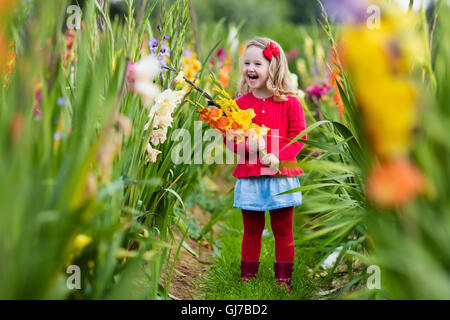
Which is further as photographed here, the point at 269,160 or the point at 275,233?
the point at 275,233

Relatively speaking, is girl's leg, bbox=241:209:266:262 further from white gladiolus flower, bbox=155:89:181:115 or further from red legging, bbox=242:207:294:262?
white gladiolus flower, bbox=155:89:181:115

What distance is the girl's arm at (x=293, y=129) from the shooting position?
2.25 meters

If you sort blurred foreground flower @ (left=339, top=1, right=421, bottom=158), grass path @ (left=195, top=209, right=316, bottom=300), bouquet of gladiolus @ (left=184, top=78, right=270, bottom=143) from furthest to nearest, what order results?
grass path @ (left=195, top=209, right=316, bottom=300) < bouquet of gladiolus @ (left=184, top=78, right=270, bottom=143) < blurred foreground flower @ (left=339, top=1, right=421, bottom=158)

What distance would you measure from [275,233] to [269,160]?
41 cm

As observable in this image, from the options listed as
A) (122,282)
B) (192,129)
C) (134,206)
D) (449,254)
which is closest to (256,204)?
(192,129)

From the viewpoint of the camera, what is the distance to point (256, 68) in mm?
2326

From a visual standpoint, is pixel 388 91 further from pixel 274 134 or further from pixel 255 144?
pixel 274 134

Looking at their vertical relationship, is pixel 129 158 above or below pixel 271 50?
below

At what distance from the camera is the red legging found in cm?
230

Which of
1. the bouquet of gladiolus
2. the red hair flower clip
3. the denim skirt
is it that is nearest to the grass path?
the denim skirt

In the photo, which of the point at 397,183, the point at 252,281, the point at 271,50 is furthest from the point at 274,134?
the point at 397,183

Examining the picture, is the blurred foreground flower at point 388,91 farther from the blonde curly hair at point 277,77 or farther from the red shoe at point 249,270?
the red shoe at point 249,270

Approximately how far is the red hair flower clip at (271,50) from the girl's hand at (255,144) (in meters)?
0.50
